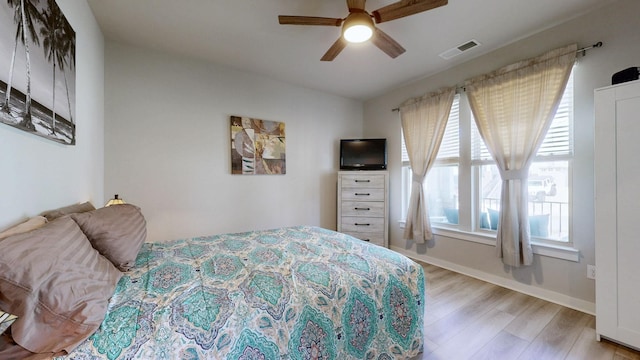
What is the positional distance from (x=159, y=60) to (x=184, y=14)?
87cm

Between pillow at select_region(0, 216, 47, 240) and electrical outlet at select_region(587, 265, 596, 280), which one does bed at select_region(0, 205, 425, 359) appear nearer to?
pillow at select_region(0, 216, 47, 240)

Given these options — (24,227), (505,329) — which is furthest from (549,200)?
(24,227)

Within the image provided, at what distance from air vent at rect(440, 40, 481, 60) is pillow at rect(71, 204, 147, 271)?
3.35m

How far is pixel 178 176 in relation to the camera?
9.20 ft

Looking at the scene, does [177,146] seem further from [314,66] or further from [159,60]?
[314,66]

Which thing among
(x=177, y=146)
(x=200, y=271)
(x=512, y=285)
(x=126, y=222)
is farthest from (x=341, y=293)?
(x=177, y=146)

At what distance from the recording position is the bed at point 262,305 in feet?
3.05

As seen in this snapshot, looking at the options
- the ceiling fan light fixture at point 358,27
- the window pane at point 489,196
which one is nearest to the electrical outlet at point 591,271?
the window pane at point 489,196

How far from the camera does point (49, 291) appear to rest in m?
0.77

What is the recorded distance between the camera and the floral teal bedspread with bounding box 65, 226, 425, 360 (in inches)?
36.8

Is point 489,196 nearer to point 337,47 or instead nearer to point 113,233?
point 337,47

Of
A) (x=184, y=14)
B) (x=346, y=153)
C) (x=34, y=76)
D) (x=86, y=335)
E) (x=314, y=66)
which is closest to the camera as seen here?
(x=86, y=335)

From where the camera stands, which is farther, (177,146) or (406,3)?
(177,146)

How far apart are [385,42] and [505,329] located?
2.48m
